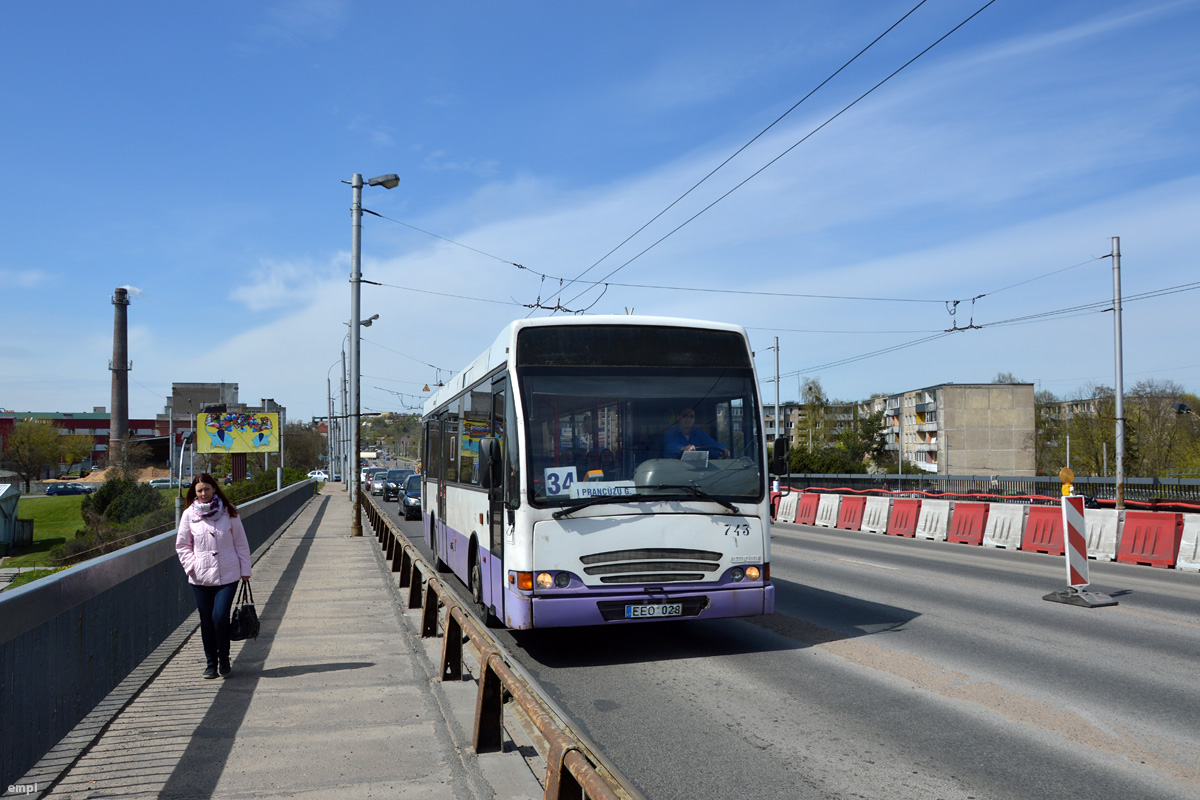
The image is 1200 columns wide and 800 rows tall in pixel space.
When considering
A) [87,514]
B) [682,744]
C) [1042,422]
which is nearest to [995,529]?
[682,744]

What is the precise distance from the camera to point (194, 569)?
7223 mm

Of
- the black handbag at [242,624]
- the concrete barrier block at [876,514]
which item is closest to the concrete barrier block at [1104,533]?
the concrete barrier block at [876,514]

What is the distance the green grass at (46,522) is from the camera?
4353 centimetres

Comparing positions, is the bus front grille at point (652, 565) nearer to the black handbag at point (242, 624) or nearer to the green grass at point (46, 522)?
the black handbag at point (242, 624)

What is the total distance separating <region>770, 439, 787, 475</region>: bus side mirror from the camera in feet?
28.0

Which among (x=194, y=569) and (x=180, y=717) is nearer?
(x=180, y=717)

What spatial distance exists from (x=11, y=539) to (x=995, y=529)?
49808 millimetres

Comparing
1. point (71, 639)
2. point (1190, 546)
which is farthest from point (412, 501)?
point (71, 639)

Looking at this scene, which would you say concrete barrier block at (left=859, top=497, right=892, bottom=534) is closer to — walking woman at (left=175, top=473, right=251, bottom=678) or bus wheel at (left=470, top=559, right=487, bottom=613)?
bus wheel at (left=470, top=559, right=487, bottom=613)

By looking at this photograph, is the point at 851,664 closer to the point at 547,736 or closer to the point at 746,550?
the point at 746,550

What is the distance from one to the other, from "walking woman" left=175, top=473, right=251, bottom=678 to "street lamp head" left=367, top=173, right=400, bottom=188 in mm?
16624

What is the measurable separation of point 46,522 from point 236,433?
34.8 metres

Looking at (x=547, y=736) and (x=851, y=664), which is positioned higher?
(x=547, y=736)

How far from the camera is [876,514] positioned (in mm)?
24891
